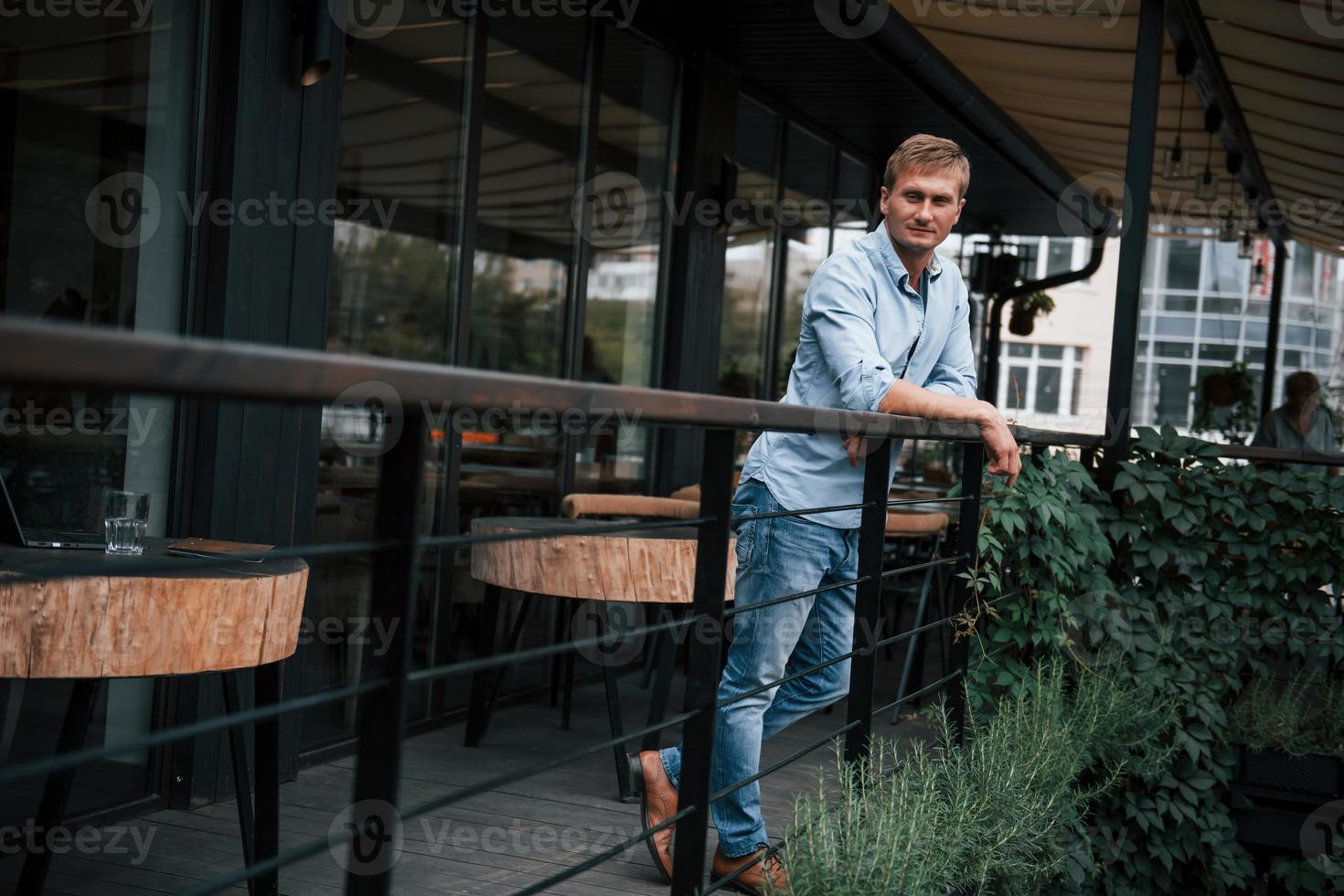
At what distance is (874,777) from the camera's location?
2.70 m

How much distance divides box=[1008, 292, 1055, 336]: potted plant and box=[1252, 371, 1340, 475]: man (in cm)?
264

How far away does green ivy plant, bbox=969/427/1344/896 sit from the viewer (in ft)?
14.0

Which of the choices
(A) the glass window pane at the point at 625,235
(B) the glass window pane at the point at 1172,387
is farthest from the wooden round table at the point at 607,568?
(B) the glass window pane at the point at 1172,387

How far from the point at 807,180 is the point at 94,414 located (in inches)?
203

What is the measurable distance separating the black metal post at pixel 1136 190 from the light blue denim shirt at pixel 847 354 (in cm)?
233

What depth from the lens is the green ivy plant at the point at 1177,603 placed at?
14.0 feet

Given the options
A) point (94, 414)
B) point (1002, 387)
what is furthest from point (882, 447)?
point (1002, 387)

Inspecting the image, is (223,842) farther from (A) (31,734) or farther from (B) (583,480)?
(B) (583,480)
